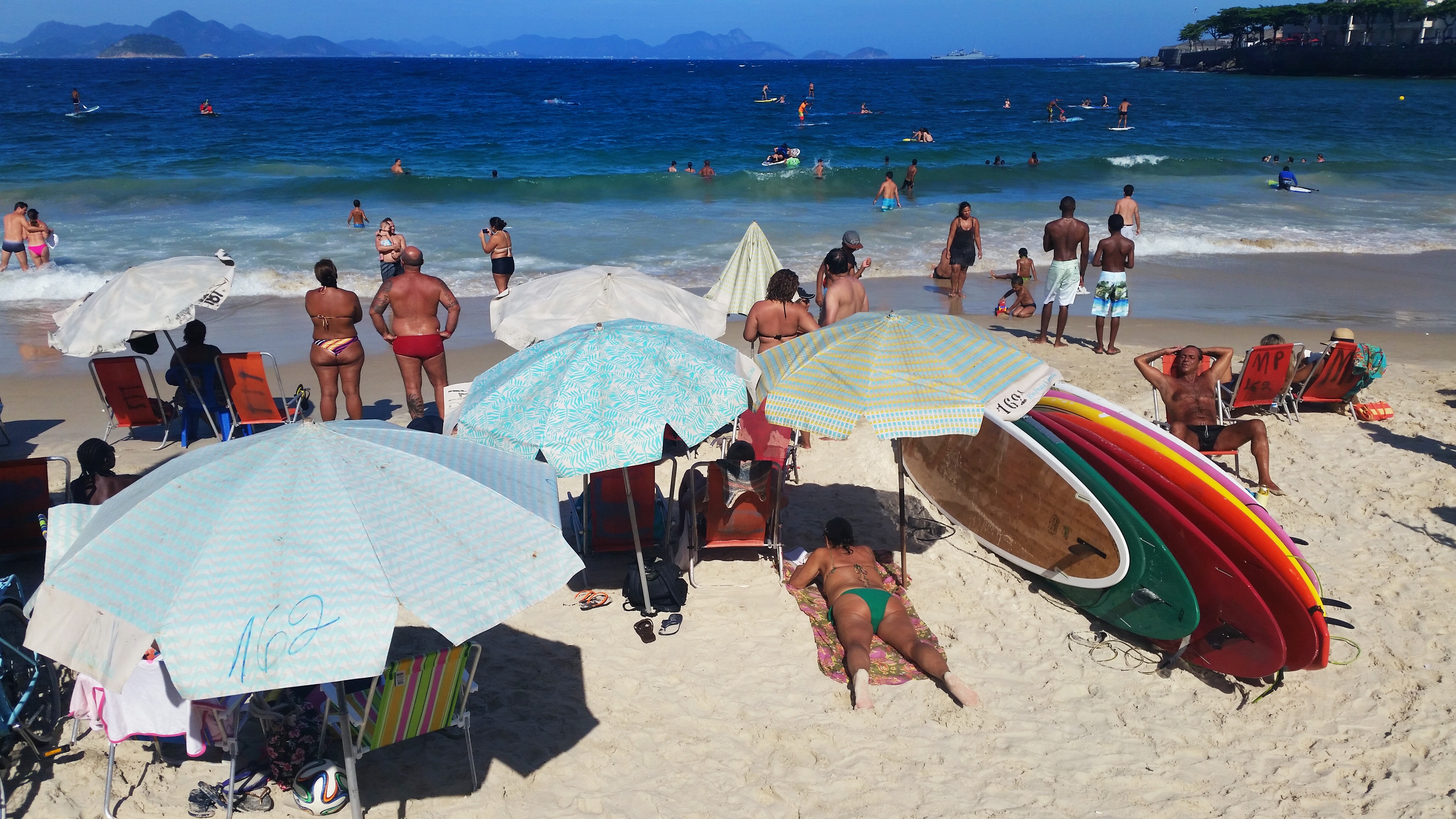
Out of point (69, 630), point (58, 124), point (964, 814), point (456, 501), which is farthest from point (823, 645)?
point (58, 124)

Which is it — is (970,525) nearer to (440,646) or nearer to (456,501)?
(440,646)

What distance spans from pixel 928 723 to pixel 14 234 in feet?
51.0

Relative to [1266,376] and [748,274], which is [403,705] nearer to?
[748,274]

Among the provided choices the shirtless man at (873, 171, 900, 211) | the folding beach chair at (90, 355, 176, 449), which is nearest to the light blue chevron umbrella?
the folding beach chair at (90, 355, 176, 449)

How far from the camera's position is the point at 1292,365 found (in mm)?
7715

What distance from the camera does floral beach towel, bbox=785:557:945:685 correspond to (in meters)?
4.79

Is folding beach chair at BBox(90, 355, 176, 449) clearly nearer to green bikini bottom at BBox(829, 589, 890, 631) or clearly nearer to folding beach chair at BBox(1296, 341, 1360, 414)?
green bikini bottom at BBox(829, 589, 890, 631)

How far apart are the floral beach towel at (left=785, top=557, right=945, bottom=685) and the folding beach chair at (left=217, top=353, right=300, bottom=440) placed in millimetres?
4477

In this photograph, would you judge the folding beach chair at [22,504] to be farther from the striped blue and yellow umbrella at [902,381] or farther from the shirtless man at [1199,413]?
the shirtless man at [1199,413]

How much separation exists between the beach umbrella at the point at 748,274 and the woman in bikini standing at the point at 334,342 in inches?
122

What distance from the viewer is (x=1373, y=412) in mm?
7906

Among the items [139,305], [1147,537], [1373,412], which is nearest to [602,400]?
[1147,537]

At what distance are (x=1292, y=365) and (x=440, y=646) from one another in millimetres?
6963

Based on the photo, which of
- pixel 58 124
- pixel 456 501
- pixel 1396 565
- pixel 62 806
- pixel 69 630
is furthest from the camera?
pixel 58 124
